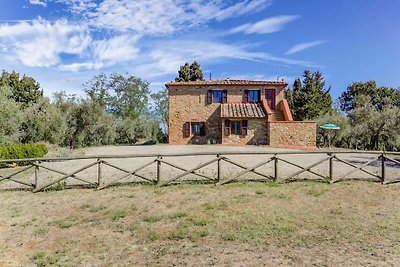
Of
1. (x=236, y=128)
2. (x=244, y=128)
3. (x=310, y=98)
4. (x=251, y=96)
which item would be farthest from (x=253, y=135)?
(x=310, y=98)

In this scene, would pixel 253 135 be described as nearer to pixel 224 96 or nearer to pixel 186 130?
pixel 224 96

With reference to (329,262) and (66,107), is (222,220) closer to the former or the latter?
(329,262)

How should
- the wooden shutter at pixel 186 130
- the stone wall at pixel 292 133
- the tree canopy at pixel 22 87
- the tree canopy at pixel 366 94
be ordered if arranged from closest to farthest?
1. the stone wall at pixel 292 133
2. the wooden shutter at pixel 186 130
3. the tree canopy at pixel 22 87
4. the tree canopy at pixel 366 94

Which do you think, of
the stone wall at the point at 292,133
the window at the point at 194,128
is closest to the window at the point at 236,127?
the stone wall at the point at 292,133

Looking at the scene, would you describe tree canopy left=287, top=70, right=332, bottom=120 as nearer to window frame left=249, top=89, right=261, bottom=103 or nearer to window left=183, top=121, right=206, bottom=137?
window frame left=249, top=89, right=261, bottom=103

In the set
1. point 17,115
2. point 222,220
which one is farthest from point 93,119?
point 222,220

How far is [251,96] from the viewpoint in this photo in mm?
29547

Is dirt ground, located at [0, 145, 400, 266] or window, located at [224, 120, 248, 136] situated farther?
window, located at [224, 120, 248, 136]

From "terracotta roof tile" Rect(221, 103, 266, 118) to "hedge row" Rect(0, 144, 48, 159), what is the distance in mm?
15649

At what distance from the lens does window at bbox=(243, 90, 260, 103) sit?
96.8 feet

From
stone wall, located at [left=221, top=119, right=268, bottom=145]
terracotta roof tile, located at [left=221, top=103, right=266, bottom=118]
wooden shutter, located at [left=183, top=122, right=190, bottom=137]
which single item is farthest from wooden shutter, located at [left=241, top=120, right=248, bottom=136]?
wooden shutter, located at [left=183, top=122, right=190, bottom=137]

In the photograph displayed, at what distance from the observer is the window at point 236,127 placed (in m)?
27.4

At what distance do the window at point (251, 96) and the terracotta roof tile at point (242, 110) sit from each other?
73 centimetres

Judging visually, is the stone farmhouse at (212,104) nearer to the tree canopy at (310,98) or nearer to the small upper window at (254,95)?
the small upper window at (254,95)
